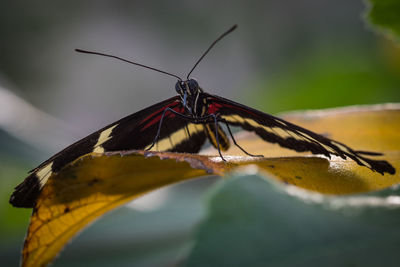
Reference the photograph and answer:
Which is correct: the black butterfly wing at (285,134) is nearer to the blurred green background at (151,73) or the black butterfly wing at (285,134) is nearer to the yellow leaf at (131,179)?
the yellow leaf at (131,179)

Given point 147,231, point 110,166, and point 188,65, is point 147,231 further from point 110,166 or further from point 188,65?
point 188,65

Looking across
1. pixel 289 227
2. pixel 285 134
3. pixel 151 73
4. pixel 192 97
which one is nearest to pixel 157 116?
pixel 192 97

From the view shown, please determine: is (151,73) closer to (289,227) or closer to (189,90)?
(189,90)

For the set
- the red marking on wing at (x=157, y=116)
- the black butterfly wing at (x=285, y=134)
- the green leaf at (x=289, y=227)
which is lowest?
the green leaf at (x=289, y=227)

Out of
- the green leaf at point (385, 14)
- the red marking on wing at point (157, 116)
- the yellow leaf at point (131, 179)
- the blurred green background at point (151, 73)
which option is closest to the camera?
the yellow leaf at point (131, 179)

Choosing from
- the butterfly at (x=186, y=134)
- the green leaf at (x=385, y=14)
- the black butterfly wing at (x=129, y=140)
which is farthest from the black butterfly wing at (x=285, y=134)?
the green leaf at (x=385, y=14)

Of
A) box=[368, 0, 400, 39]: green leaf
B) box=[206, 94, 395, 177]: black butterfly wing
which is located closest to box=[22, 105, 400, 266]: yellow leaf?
box=[206, 94, 395, 177]: black butterfly wing

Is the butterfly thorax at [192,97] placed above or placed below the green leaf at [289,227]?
above
